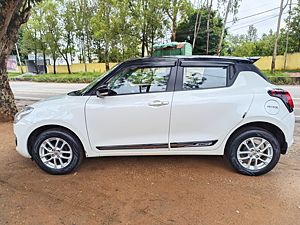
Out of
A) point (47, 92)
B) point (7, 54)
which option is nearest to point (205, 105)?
point (7, 54)

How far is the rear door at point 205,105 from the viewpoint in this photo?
2887mm

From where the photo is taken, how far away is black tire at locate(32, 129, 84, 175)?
301 centimetres

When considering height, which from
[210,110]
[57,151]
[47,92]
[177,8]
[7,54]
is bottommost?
[47,92]

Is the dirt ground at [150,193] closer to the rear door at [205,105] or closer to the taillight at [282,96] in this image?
the rear door at [205,105]

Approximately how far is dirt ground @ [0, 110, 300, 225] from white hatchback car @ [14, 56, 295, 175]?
11.9 inches

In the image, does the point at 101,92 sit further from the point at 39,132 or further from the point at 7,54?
the point at 7,54

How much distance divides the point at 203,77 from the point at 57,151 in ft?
7.87

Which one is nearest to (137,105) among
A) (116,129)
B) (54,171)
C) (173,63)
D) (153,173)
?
(116,129)

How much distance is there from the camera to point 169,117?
9.57 feet

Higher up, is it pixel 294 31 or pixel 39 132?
pixel 294 31

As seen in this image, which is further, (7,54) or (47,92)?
(47,92)

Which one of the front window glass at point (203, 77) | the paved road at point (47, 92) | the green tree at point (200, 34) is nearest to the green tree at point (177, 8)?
the paved road at point (47, 92)

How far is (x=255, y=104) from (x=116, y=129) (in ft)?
6.45

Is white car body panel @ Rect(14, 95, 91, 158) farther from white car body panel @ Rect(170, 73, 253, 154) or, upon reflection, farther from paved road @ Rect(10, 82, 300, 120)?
paved road @ Rect(10, 82, 300, 120)
